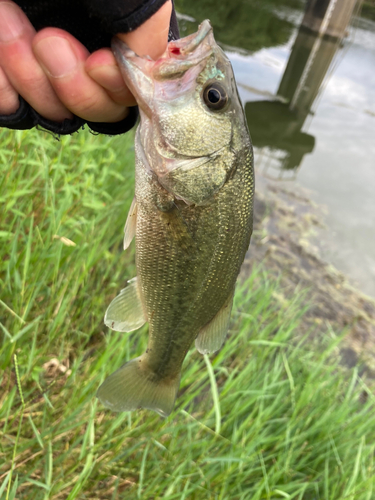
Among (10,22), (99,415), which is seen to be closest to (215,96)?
(10,22)

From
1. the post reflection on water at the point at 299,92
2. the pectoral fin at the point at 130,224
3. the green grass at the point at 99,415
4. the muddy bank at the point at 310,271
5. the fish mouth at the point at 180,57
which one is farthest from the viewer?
the post reflection on water at the point at 299,92

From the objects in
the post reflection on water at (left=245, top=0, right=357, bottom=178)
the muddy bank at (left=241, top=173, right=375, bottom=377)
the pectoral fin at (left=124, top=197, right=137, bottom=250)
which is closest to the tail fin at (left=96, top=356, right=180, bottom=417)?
the pectoral fin at (left=124, top=197, right=137, bottom=250)

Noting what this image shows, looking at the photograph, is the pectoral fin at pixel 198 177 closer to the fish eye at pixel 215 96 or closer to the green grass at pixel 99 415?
the fish eye at pixel 215 96

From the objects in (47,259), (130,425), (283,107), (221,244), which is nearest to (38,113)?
(221,244)

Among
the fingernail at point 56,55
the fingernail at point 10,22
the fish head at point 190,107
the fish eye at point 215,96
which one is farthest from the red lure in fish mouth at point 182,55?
the fingernail at point 10,22

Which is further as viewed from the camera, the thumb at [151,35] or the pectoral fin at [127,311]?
the pectoral fin at [127,311]

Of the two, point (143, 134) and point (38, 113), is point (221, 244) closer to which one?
point (143, 134)

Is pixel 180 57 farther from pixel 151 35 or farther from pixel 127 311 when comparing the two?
pixel 127 311
